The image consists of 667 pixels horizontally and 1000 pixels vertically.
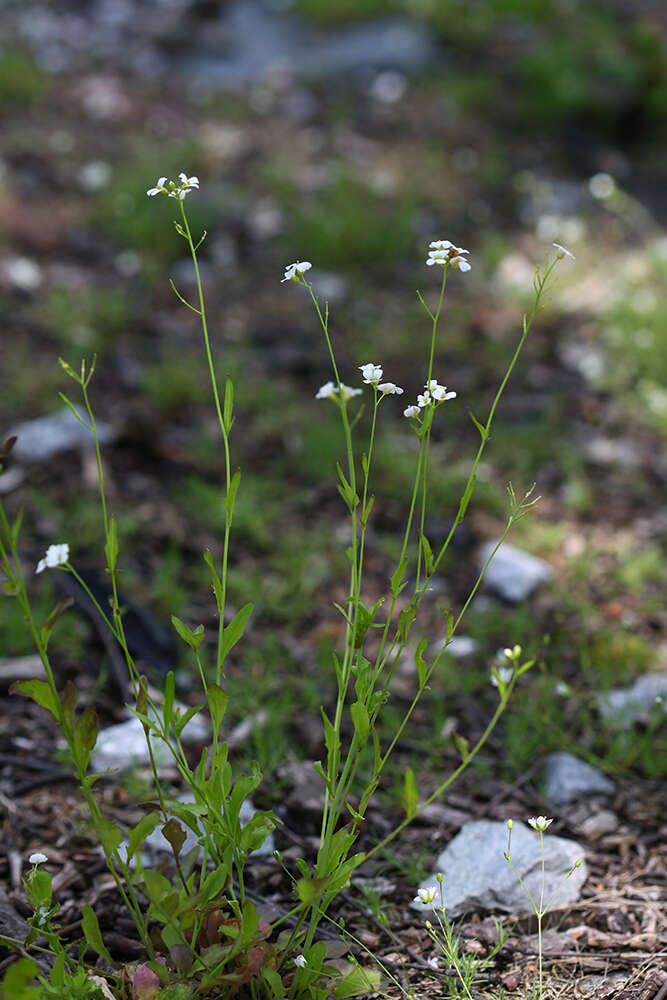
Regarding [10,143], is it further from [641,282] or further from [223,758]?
[223,758]

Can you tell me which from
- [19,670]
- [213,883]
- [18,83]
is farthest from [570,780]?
[18,83]

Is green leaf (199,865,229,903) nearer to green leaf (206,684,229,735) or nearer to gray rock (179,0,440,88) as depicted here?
green leaf (206,684,229,735)

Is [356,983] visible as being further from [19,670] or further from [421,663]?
[19,670]

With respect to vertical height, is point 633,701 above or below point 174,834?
below

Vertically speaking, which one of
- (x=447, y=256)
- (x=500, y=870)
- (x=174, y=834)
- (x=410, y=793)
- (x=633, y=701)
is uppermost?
(x=447, y=256)

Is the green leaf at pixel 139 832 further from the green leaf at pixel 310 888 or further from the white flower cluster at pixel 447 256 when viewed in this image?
the white flower cluster at pixel 447 256

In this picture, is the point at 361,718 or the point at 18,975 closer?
the point at 18,975

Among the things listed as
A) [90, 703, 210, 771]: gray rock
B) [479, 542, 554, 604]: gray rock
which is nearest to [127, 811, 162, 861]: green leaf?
[90, 703, 210, 771]: gray rock
